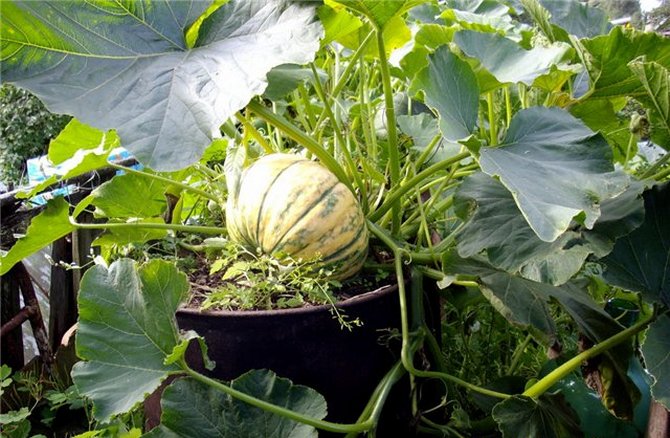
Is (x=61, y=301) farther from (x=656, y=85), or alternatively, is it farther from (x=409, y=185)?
(x=656, y=85)

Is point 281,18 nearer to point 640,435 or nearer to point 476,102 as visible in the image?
point 476,102

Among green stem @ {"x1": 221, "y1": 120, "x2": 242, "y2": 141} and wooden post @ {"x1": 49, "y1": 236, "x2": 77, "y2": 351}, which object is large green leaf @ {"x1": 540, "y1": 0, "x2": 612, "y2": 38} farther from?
wooden post @ {"x1": 49, "y1": 236, "x2": 77, "y2": 351}

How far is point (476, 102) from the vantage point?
0.76 meters

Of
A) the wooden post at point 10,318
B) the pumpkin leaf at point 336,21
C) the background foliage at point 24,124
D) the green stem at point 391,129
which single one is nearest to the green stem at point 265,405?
the green stem at point 391,129

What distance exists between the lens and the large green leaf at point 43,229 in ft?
2.83

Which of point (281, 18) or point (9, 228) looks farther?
point (9, 228)

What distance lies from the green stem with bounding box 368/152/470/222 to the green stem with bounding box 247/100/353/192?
0.06m

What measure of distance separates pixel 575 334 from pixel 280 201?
0.77 meters

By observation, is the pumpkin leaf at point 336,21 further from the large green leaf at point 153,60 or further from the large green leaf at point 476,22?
the large green leaf at point 476,22

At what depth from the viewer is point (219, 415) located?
0.70m

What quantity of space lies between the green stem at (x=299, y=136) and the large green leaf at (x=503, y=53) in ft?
0.75

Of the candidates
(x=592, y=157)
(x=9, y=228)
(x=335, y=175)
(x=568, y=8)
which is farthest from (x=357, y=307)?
(x=9, y=228)

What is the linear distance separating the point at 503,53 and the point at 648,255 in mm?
303

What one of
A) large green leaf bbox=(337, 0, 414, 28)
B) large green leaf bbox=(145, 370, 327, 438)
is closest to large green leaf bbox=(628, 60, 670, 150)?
large green leaf bbox=(337, 0, 414, 28)
